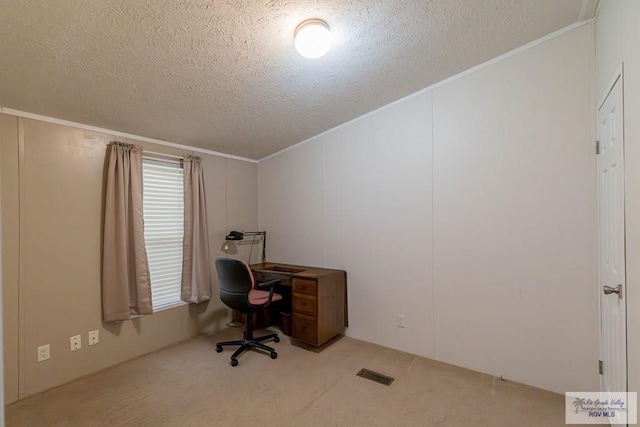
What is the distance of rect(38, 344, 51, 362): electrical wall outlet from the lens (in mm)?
2395

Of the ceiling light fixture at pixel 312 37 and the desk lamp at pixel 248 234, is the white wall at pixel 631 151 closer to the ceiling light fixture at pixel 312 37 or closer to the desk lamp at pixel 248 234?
the ceiling light fixture at pixel 312 37

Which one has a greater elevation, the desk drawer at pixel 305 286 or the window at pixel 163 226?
the window at pixel 163 226

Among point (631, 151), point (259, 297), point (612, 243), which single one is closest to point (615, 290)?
point (612, 243)

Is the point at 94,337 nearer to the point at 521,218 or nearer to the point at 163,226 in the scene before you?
the point at 163,226

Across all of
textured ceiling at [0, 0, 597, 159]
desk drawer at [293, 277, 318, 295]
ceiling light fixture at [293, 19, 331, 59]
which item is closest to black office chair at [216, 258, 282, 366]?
desk drawer at [293, 277, 318, 295]

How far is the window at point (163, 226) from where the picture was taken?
3141mm

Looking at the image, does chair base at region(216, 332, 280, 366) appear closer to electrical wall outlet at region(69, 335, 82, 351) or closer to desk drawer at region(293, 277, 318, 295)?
desk drawer at region(293, 277, 318, 295)

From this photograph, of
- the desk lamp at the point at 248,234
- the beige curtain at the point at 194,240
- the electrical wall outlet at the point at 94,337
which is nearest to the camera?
the electrical wall outlet at the point at 94,337

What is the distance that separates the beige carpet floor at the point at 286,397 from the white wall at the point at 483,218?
1.10 feet

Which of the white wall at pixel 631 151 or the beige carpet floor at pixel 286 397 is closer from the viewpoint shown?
A: the white wall at pixel 631 151

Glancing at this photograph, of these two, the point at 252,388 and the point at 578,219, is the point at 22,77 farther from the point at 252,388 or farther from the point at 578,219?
the point at 578,219

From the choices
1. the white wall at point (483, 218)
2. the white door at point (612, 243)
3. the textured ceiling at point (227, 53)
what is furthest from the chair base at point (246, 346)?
the white door at point (612, 243)

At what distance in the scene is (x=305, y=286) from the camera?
3.15 meters

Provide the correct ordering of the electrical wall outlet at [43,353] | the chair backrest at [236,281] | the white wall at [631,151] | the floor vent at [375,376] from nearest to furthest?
1. the white wall at [631,151]
2. the electrical wall outlet at [43,353]
3. the floor vent at [375,376]
4. the chair backrest at [236,281]
